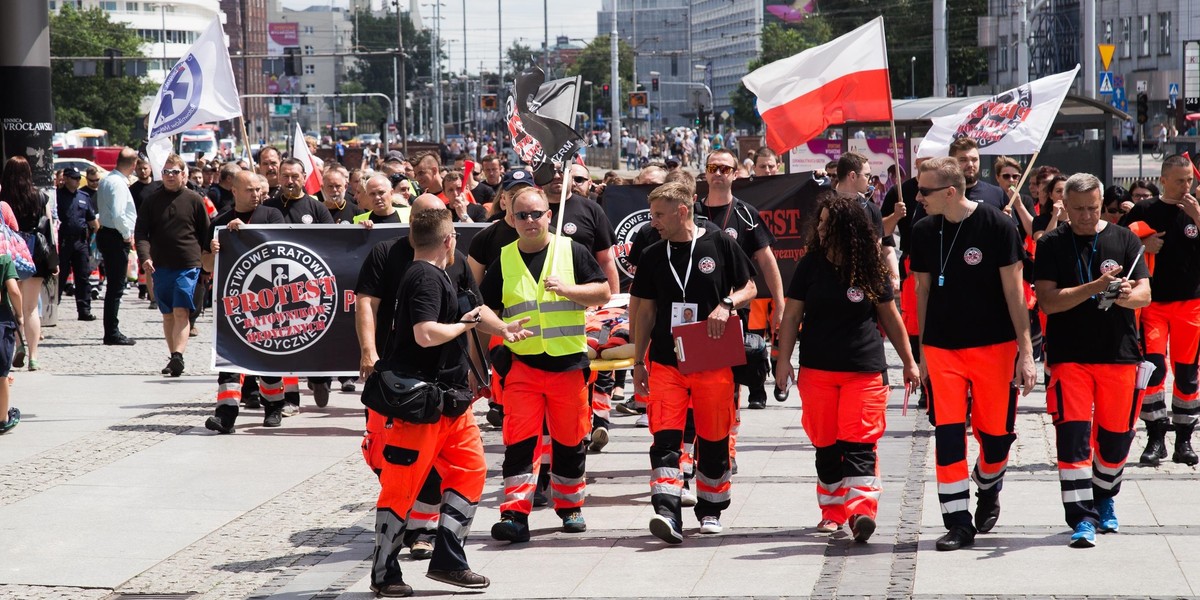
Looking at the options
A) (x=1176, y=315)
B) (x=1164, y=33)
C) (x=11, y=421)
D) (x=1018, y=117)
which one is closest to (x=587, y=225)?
(x=1176, y=315)

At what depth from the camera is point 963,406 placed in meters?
7.01

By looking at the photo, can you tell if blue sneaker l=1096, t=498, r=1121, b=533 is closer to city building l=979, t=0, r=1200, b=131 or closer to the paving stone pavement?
the paving stone pavement

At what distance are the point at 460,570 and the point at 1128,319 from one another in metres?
3.36

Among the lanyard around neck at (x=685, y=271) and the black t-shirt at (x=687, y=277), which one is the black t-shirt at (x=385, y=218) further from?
the lanyard around neck at (x=685, y=271)

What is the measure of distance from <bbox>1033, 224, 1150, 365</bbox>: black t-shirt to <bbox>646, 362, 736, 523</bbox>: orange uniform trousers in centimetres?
158

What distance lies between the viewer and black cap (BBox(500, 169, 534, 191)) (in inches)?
365

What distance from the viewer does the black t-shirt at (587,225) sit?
29.3ft

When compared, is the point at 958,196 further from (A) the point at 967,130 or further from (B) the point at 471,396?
(A) the point at 967,130

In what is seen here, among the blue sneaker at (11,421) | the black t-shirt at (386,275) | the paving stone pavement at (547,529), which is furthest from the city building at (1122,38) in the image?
the black t-shirt at (386,275)

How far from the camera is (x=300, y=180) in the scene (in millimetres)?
11242

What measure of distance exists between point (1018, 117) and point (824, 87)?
1.97m

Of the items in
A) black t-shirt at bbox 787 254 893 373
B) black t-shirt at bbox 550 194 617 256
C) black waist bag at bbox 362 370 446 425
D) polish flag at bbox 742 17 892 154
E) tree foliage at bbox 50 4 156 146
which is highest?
A: tree foliage at bbox 50 4 156 146

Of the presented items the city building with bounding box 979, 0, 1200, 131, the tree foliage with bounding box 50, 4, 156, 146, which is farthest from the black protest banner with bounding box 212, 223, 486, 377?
the tree foliage with bounding box 50, 4, 156, 146

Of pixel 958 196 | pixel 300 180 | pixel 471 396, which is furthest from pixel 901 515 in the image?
pixel 300 180
